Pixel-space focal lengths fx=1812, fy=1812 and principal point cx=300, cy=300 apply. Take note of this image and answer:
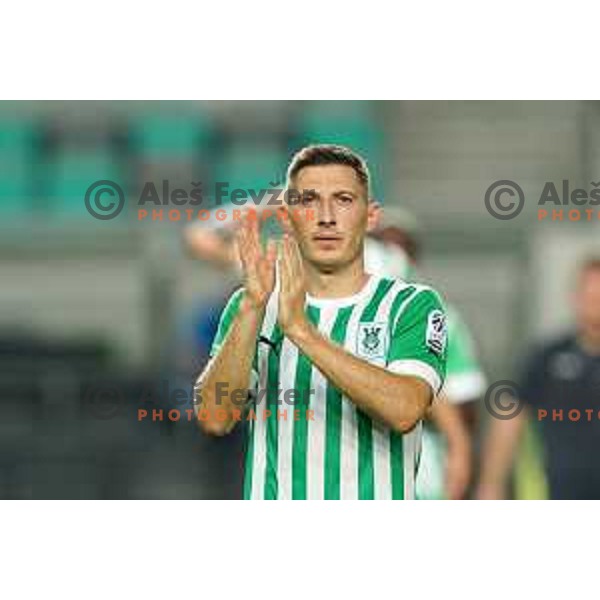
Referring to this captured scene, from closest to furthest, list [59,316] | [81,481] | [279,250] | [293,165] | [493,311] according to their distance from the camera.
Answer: [279,250]
[293,165]
[81,481]
[493,311]
[59,316]

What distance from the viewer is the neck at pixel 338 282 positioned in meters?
4.36

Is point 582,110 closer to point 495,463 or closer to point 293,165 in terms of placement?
point 495,463

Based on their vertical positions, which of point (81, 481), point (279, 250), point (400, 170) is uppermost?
point (400, 170)

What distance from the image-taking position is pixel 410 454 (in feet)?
13.9

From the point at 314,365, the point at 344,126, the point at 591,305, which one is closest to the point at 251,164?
the point at 344,126

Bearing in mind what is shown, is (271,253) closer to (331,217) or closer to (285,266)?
(285,266)

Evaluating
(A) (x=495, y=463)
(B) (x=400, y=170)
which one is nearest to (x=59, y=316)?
(B) (x=400, y=170)

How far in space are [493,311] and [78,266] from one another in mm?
3192

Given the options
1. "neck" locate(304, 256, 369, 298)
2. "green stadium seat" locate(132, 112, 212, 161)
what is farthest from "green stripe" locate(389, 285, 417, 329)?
"green stadium seat" locate(132, 112, 212, 161)

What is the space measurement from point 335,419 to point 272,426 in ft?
0.49

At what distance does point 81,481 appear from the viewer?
1114 centimetres

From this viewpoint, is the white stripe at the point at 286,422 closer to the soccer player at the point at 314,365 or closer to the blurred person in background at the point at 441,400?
the soccer player at the point at 314,365

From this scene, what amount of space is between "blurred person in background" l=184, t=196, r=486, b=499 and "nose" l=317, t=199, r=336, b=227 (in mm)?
1661

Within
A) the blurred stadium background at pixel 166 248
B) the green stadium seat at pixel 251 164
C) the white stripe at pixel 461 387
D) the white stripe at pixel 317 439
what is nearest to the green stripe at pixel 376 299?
the white stripe at pixel 317 439
